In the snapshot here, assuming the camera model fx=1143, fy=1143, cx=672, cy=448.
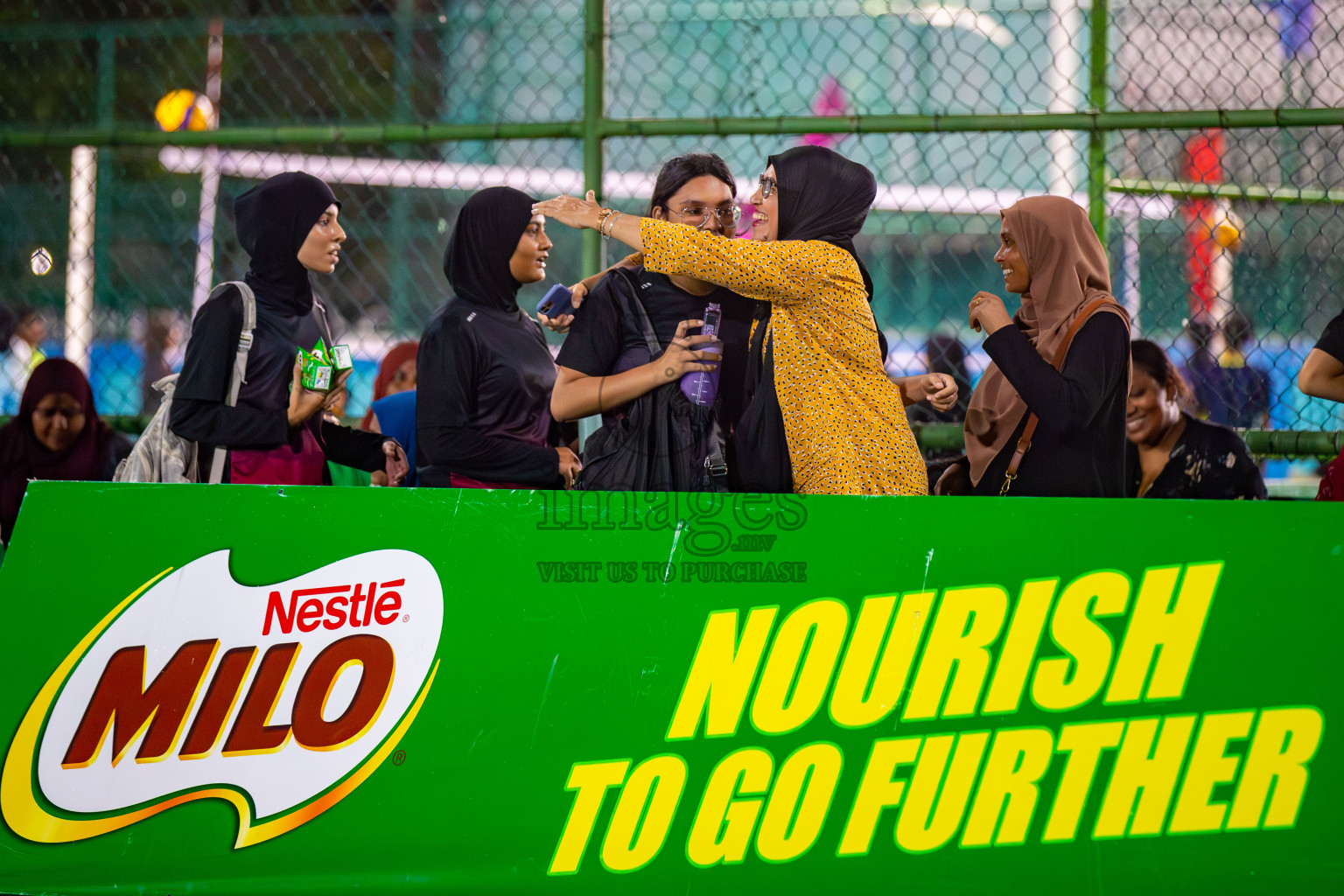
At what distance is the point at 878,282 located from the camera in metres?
7.26

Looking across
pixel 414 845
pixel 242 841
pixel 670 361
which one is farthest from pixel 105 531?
pixel 670 361

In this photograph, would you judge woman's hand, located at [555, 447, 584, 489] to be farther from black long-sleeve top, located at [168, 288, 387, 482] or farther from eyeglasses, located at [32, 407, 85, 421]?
eyeglasses, located at [32, 407, 85, 421]

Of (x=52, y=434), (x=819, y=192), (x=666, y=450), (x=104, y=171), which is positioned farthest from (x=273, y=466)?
(x=104, y=171)

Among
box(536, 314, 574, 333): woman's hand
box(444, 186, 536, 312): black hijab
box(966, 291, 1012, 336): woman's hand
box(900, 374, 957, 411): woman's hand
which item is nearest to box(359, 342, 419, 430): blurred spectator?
box(444, 186, 536, 312): black hijab

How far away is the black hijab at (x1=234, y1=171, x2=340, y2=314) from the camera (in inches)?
123

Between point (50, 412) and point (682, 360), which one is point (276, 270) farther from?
point (50, 412)

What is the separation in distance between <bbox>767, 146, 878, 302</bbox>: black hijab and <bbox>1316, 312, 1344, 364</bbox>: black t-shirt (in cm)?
156

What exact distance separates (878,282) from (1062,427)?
492 centimetres

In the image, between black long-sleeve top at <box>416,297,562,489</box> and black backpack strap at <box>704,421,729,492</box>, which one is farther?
black long-sleeve top at <box>416,297,562,489</box>

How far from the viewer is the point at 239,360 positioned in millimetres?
3016

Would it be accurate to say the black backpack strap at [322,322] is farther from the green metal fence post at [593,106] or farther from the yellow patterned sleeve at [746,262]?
the yellow patterned sleeve at [746,262]

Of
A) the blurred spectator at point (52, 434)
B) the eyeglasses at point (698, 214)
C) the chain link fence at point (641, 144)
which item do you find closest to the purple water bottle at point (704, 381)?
the eyeglasses at point (698, 214)

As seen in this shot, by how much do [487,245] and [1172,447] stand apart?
2.22 metres

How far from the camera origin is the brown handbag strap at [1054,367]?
2545mm
